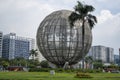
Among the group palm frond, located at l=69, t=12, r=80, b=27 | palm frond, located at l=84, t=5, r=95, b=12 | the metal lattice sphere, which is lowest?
the metal lattice sphere

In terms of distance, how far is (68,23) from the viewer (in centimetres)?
7212

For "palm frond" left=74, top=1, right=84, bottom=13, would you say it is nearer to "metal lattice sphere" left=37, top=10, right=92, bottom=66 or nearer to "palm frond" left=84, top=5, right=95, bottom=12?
"palm frond" left=84, top=5, right=95, bottom=12

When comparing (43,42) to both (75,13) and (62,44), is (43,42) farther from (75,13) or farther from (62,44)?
(75,13)

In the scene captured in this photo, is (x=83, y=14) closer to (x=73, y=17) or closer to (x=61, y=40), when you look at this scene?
(x=73, y=17)

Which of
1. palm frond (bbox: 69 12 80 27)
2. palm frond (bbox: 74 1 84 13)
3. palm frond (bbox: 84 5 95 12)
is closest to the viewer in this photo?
palm frond (bbox: 84 5 95 12)

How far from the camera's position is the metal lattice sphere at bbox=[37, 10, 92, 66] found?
229 ft

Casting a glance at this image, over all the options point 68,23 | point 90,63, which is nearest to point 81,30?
point 68,23

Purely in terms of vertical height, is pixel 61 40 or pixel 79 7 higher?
pixel 79 7

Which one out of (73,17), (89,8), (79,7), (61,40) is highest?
(79,7)

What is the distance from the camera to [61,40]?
6956cm

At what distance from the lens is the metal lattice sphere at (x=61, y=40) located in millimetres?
69750

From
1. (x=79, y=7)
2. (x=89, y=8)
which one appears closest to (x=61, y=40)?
(x=79, y=7)

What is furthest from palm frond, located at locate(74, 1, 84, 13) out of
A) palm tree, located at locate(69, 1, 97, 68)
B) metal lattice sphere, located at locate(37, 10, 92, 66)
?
metal lattice sphere, located at locate(37, 10, 92, 66)

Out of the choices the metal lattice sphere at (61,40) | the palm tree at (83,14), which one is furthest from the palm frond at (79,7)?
the metal lattice sphere at (61,40)
